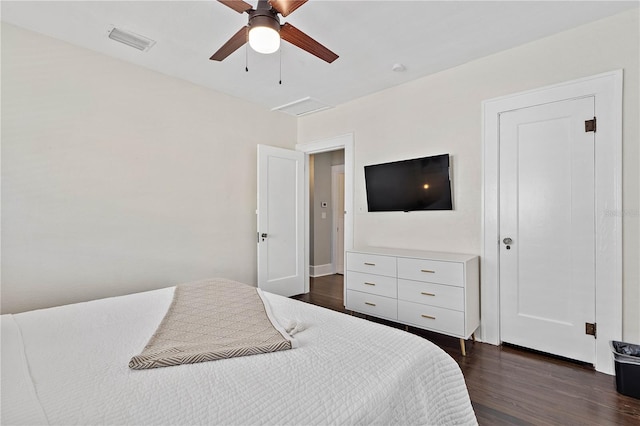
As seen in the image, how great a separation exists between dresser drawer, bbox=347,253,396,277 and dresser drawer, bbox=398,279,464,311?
0.52 ft

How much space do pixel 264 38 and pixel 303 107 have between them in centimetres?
252

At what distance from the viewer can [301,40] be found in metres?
1.95

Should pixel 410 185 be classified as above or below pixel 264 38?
below

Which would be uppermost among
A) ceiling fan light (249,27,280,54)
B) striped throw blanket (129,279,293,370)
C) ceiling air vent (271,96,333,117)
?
ceiling air vent (271,96,333,117)

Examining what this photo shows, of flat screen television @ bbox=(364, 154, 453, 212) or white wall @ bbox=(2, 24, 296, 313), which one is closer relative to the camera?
white wall @ bbox=(2, 24, 296, 313)

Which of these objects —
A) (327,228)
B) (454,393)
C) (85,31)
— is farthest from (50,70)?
(327,228)

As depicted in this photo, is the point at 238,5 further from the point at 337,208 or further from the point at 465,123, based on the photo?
the point at 337,208

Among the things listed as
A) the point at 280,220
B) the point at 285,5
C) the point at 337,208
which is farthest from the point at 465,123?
the point at 337,208

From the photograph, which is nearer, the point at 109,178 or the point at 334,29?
Answer: the point at 334,29

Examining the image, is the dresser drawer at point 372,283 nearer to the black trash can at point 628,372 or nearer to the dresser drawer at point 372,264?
the dresser drawer at point 372,264

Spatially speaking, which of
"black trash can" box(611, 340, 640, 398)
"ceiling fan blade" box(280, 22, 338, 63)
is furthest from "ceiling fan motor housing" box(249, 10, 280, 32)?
"black trash can" box(611, 340, 640, 398)

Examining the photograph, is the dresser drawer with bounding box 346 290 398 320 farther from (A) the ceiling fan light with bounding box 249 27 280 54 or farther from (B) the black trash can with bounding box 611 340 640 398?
(A) the ceiling fan light with bounding box 249 27 280 54

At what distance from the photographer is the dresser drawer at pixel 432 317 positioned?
2672 millimetres

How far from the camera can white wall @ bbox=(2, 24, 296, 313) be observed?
8.17ft
